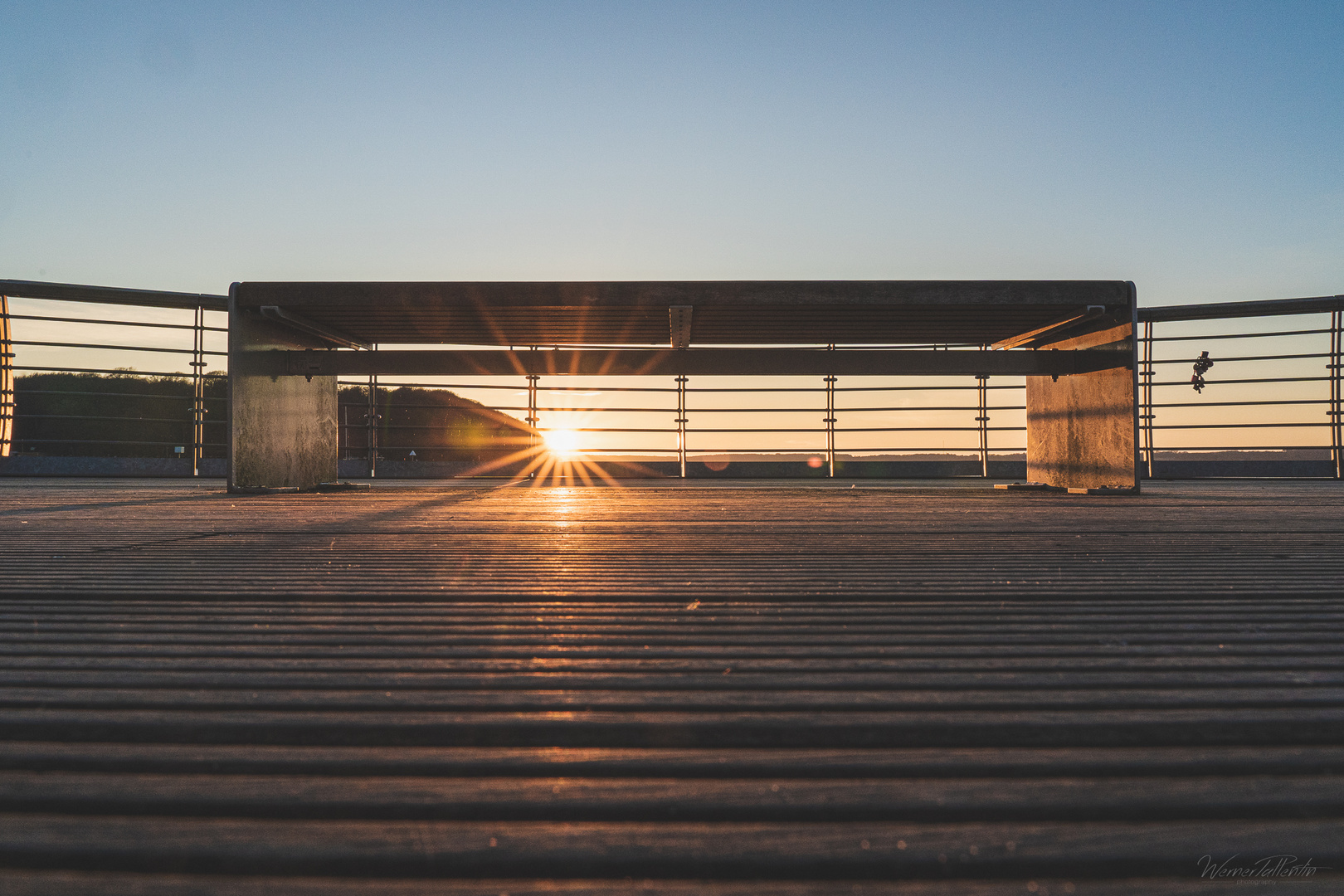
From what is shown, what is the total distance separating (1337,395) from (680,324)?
5.84 meters

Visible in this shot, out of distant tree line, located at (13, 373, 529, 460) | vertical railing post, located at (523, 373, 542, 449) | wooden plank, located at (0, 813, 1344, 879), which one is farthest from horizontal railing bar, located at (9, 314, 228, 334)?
wooden plank, located at (0, 813, 1344, 879)

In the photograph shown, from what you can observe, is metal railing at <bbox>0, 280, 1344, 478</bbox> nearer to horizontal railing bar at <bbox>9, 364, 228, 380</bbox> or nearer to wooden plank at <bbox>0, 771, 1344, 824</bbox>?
horizontal railing bar at <bbox>9, 364, 228, 380</bbox>

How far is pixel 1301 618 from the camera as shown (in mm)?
1451

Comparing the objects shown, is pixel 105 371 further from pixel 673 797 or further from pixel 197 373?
pixel 673 797

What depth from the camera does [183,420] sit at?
5875mm

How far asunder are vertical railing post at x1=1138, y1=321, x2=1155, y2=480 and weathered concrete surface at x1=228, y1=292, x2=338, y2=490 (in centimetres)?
696

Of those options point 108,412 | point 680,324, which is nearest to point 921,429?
point 680,324

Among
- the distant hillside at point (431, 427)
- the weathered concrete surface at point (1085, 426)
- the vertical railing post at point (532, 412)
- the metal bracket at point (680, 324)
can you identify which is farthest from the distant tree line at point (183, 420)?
the weathered concrete surface at point (1085, 426)

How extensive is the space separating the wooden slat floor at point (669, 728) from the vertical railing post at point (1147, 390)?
5378mm

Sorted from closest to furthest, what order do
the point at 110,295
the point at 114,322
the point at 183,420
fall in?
the point at 183,420 < the point at 110,295 < the point at 114,322

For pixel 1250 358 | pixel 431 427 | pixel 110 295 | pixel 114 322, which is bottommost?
pixel 431 427

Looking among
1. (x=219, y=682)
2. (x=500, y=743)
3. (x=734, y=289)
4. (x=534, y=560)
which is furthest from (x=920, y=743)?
(x=734, y=289)

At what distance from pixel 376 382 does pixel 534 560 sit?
6181 mm

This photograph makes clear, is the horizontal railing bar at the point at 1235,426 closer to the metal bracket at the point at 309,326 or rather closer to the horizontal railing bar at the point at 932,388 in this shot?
the horizontal railing bar at the point at 932,388
